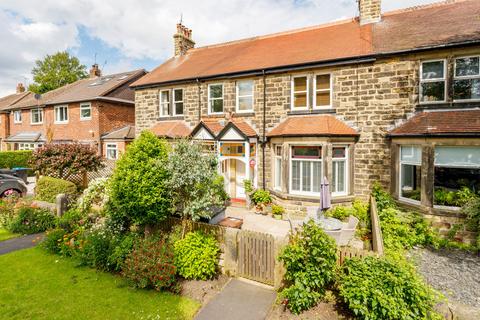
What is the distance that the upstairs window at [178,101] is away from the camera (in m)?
16.5

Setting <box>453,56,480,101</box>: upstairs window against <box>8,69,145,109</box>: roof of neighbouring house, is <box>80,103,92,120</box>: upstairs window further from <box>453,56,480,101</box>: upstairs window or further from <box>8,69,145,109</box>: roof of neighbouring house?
<box>453,56,480,101</box>: upstairs window

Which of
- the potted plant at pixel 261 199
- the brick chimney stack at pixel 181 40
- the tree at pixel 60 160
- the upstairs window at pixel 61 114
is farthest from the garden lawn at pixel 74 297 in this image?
the upstairs window at pixel 61 114

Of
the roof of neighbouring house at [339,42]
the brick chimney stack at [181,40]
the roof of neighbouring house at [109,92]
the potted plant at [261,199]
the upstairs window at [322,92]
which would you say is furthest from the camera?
the roof of neighbouring house at [109,92]

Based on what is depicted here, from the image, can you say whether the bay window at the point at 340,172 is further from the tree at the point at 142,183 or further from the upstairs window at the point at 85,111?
the upstairs window at the point at 85,111

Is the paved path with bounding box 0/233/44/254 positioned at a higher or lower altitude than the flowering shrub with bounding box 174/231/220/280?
lower

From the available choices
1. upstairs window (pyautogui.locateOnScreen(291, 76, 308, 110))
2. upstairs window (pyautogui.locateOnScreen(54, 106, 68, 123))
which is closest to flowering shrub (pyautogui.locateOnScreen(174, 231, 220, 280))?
upstairs window (pyautogui.locateOnScreen(291, 76, 308, 110))

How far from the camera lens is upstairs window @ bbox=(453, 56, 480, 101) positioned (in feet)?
32.8

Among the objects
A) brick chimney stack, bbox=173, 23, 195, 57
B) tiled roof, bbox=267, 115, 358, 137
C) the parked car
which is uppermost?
brick chimney stack, bbox=173, 23, 195, 57

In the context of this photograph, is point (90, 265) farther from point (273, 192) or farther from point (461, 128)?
point (461, 128)

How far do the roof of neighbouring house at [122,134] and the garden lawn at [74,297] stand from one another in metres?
13.5

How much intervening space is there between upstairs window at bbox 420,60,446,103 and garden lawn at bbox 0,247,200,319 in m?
11.6

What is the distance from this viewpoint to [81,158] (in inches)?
616

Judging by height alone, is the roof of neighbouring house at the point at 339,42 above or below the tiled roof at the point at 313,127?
above

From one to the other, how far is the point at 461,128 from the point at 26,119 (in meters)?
37.3
